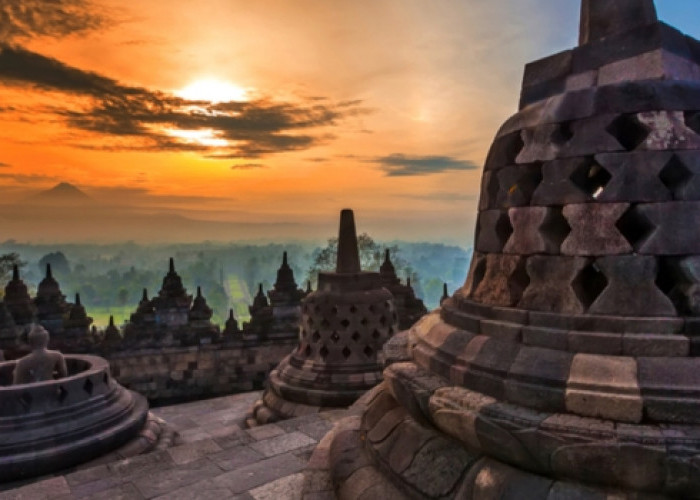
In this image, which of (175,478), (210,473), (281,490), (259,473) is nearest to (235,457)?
(210,473)

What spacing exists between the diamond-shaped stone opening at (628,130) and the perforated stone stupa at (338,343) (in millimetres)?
6219

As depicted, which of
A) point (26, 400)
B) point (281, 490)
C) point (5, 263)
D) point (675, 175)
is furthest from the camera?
point (5, 263)

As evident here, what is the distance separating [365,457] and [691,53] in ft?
10.8

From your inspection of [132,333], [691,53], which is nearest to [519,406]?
[691,53]

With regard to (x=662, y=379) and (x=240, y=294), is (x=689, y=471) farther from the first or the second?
(x=240, y=294)

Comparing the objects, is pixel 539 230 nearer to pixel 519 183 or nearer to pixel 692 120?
pixel 519 183

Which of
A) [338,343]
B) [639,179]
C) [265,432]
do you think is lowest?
[265,432]

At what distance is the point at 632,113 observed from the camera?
110 inches

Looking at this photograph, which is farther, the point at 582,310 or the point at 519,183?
the point at 519,183

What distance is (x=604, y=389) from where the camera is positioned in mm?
2436

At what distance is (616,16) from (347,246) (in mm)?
6415

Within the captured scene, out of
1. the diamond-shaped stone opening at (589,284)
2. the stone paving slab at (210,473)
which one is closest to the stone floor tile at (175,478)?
the stone paving slab at (210,473)

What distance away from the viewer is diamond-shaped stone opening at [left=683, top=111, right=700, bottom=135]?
279 centimetres

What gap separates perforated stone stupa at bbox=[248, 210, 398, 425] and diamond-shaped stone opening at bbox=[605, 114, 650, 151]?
6.22 metres
